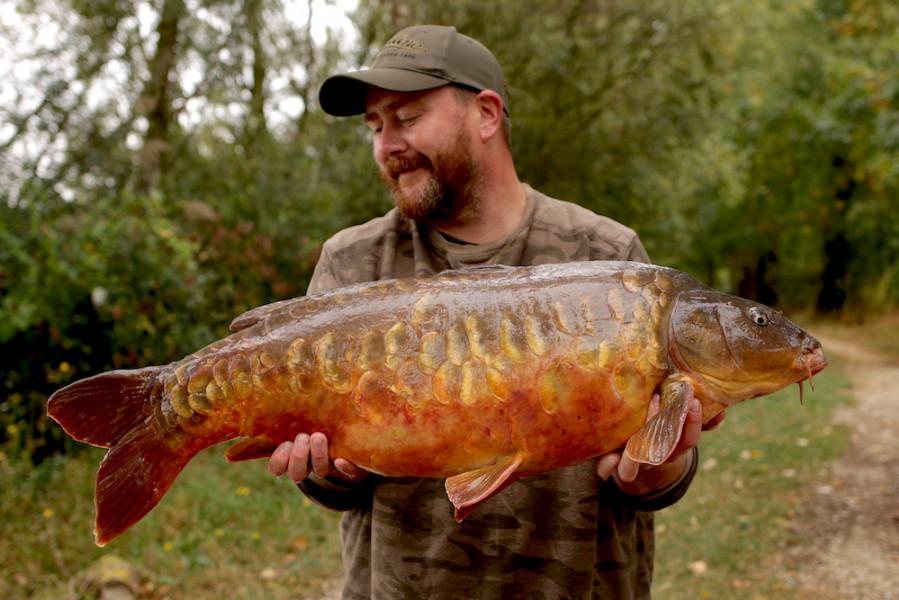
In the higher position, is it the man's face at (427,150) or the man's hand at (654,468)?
the man's face at (427,150)

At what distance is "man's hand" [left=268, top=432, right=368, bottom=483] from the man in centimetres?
5

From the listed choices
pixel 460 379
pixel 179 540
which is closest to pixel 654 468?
pixel 460 379

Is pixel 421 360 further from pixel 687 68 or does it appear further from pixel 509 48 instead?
pixel 687 68

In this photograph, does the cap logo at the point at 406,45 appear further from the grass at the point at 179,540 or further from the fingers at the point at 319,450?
the grass at the point at 179,540

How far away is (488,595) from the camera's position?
88.5 inches

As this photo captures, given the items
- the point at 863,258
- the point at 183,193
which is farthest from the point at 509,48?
the point at 863,258

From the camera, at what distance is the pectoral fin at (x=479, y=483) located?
5.83ft

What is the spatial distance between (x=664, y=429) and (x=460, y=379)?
49cm

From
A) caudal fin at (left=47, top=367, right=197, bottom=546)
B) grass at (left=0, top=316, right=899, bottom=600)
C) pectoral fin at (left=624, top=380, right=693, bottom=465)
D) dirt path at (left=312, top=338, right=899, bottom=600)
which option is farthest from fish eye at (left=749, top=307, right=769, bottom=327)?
dirt path at (left=312, top=338, right=899, bottom=600)

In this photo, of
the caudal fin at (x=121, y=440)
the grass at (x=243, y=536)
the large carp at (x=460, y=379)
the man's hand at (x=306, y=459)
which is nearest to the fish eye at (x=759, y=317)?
the large carp at (x=460, y=379)

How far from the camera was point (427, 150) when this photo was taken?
2.42 meters

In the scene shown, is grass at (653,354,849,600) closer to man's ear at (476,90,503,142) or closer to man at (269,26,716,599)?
man at (269,26,716,599)

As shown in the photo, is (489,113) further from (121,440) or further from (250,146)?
(250,146)

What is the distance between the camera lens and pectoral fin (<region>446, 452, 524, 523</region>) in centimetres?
178
